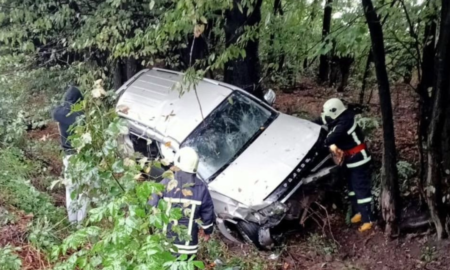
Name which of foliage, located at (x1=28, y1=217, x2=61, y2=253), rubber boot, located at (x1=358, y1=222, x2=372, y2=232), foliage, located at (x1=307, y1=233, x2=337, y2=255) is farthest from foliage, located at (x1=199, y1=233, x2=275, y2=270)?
foliage, located at (x1=28, y1=217, x2=61, y2=253)

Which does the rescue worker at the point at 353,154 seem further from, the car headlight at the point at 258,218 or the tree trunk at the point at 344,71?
the tree trunk at the point at 344,71

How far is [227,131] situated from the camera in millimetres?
6406

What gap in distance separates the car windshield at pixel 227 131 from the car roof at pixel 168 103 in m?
0.11

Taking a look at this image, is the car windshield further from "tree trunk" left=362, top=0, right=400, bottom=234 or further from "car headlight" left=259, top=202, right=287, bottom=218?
"tree trunk" left=362, top=0, right=400, bottom=234

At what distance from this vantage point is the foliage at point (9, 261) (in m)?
3.69

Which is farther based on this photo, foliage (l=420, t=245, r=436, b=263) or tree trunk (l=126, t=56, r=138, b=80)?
tree trunk (l=126, t=56, r=138, b=80)

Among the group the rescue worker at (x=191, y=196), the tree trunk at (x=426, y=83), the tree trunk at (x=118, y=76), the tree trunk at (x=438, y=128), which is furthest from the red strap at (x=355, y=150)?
the tree trunk at (x=118, y=76)

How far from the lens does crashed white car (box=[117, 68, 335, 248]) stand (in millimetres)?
5449

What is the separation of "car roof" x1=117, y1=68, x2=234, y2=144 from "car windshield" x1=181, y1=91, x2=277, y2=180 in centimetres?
11

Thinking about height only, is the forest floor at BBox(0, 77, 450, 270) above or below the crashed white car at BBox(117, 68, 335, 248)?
below

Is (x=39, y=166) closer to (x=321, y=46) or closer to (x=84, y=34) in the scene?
(x=84, y=34)

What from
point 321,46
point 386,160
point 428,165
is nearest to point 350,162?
point 386,160

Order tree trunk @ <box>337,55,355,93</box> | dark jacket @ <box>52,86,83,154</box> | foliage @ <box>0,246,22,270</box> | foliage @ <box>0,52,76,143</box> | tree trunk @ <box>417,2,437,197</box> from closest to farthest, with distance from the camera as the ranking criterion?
1. foliage @ <box>0,246,22,270</box>
2. tree trunk @ <box>417,2,437,197</box>
3. dark jacket @ <box>52,86,83,154</box>
4. foliage @ <box>0,52,76,143</box>
5. tree trunk @ <box>337,55,355,93</box>

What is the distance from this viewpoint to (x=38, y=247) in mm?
4266
